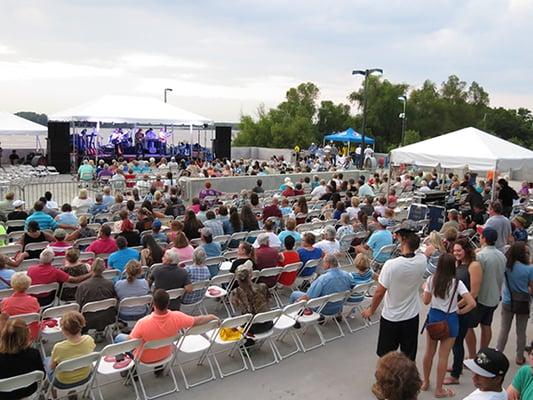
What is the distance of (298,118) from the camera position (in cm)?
5016

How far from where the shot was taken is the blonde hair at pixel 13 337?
3771 millimetres

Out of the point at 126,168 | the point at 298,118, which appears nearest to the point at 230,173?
the point at 126,168

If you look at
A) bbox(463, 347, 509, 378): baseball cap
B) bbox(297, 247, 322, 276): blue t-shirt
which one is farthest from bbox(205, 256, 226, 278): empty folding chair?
bbox(463, 347, 509, 378): baseball cap

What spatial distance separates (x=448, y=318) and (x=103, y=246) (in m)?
4.84

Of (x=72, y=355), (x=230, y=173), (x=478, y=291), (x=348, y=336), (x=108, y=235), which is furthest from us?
(x=230, y=173)

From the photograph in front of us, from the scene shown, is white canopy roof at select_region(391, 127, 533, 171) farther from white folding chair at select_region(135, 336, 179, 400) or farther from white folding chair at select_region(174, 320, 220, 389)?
white folding chair at select_region(135, 336, 179, 400)

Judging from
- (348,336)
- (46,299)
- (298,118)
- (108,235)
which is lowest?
(348,336)

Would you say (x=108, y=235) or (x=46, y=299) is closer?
(x=46, y=299)

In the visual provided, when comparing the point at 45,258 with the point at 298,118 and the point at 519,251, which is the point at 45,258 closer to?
the point at 519,251

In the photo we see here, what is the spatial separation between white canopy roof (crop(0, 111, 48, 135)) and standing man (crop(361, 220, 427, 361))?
755 inches

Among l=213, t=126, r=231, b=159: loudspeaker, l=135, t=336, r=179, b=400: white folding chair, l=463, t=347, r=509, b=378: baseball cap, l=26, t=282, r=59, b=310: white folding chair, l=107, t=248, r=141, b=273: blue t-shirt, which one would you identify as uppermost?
l=213, t=126, r=231, b=159: loudspeaker

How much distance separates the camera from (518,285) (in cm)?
534

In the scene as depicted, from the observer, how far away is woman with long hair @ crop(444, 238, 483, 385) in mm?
4941

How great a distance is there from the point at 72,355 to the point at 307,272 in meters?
3.83
